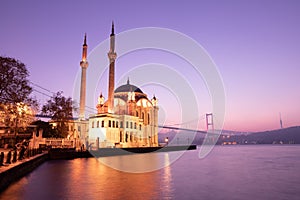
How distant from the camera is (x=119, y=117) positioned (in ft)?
169

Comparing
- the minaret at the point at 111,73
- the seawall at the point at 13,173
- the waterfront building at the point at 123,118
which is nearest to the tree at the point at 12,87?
the seawall at the point at 13,173

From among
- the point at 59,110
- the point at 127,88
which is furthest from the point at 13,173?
the point at 127,88

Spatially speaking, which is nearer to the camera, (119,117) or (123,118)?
(119,117)

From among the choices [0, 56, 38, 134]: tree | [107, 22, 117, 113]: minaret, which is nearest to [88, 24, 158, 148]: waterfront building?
[107, 22, 117, 113]: minaret

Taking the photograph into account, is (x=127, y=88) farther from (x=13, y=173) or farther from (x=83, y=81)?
(x=13, y=173)

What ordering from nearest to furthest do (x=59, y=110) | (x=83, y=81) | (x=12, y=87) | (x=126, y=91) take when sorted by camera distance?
(x=12, y=87)
(x=59, y=110)
(x=83, y=81)
(x=126, y=91)

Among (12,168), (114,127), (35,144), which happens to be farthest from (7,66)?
(114,127)

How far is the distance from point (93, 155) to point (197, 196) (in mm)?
22471

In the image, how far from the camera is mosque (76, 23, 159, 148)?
155 feet

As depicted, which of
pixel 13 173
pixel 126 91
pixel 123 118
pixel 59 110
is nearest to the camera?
pixel 13 173

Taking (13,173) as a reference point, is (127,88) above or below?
above

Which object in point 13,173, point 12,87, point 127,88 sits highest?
point 127,88

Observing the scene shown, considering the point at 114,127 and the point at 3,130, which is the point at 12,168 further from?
the point at 114,127

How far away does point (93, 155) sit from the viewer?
2945 centimetres
